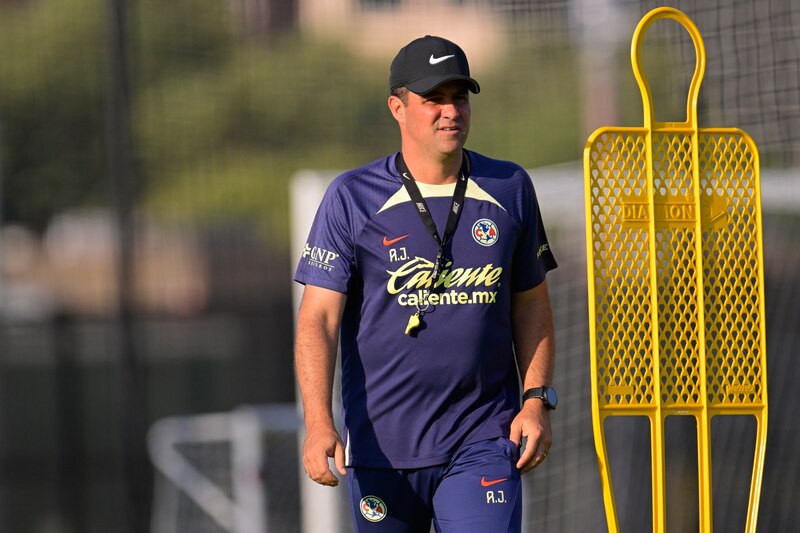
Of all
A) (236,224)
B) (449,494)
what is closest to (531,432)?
(449,494)

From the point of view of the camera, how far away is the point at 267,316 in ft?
25.8

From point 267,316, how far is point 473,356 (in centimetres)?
442

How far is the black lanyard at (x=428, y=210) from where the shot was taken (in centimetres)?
354

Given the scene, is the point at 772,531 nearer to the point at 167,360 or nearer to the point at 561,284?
the point at 561,284

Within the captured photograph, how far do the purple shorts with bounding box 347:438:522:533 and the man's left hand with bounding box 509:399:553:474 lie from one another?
32mm

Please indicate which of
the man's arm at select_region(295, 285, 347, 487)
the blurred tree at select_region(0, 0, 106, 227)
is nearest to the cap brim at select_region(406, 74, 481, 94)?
the man's arm at select_region(295, 285, 347, 487)

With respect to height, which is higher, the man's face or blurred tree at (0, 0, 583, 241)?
blurred tree at (0, 0, 583, 241)

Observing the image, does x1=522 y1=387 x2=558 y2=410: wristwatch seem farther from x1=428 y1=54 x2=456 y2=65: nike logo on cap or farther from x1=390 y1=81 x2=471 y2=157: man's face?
x1=428 y1=54 x2=456 y2=65: nike logo on cap

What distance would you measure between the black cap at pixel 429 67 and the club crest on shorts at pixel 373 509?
1096 millimetres

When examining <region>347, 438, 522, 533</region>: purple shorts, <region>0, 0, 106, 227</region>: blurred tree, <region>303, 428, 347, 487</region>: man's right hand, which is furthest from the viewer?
<region>0, 0, 106, 227</region>: blurred tree

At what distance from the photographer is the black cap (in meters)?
3.51

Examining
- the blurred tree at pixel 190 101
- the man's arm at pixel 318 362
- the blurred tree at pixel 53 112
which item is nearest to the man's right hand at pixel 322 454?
the man's arm at pixel 318 362

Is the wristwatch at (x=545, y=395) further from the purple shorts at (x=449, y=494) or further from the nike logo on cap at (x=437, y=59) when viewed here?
the nike logo on cap at (x=437, y=59)

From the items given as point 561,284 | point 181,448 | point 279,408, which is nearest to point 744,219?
point 561,284
